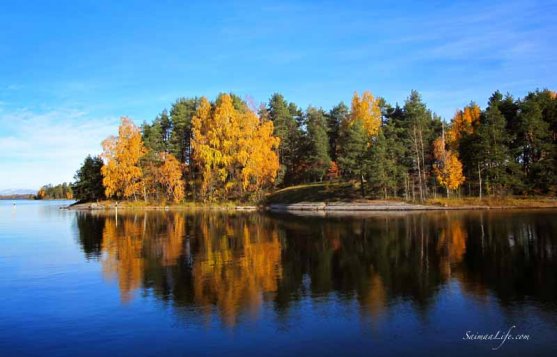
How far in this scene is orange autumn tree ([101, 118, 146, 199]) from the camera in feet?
291

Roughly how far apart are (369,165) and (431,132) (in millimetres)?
20558

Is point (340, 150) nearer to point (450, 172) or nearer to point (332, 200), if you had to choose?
point (332, 200)

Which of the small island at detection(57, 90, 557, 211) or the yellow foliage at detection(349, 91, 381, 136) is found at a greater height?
the yellow foliage at detection(349, 91, 381, 136)

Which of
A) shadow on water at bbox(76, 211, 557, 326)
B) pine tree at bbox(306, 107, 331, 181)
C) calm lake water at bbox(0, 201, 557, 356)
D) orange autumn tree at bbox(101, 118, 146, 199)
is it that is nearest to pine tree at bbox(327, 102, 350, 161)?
pine tree at bbox(306, 107, 331, 181)

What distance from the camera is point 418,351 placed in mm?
11938

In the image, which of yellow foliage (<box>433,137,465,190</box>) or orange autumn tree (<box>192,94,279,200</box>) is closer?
yellow foliage (<box>433,137,465,190</box>)

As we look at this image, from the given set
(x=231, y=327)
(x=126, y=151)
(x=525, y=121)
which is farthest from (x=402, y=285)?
(x=126, y=151)

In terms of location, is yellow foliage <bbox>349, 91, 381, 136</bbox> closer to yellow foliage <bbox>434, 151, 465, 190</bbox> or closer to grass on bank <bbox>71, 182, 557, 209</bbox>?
grass on bank <bbox>71, 182, 557, 209</bbox>

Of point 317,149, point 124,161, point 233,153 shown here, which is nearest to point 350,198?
point 317,149

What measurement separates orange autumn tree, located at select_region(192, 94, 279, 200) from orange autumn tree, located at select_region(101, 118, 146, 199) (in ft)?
45.5

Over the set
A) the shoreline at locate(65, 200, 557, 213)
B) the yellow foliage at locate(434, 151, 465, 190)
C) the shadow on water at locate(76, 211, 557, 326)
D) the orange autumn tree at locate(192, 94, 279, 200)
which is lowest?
the shadow on water at locate(76, 211, 557, 326)

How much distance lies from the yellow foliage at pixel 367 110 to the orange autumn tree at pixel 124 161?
1744 inches

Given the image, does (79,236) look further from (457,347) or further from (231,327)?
(457,347)

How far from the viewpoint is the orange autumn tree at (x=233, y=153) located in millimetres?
81375
